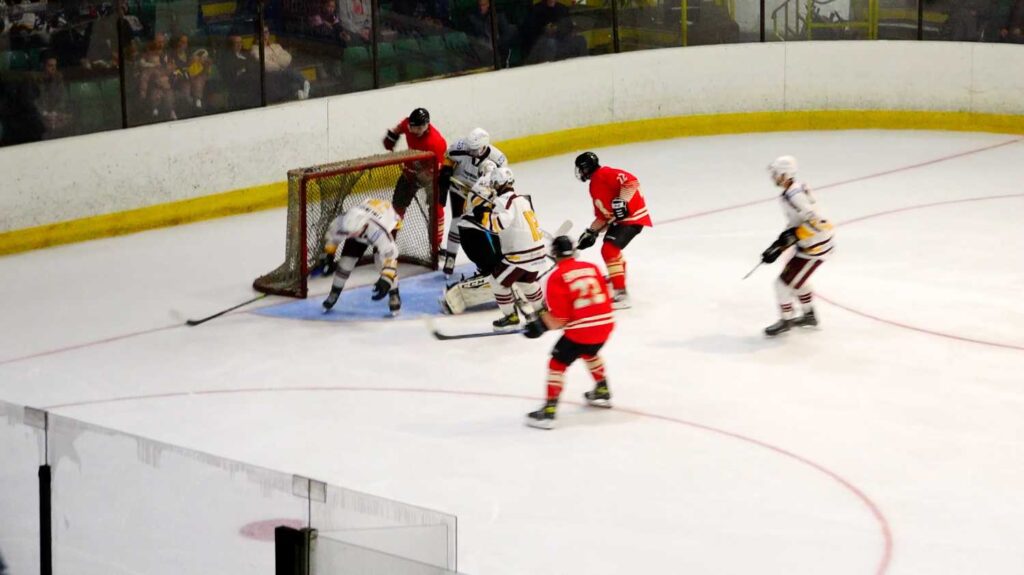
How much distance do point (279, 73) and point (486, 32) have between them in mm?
2105

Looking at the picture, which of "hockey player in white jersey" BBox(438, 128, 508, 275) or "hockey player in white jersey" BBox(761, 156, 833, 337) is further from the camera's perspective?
"hockey player in white jersey" BBox(438, 128, 508, 275)

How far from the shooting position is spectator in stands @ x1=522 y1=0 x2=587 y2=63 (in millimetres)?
14430

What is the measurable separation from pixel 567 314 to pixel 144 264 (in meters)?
4.48

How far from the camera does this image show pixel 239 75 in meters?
12.5

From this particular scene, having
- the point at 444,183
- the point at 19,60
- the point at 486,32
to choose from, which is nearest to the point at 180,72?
the point at 19,60

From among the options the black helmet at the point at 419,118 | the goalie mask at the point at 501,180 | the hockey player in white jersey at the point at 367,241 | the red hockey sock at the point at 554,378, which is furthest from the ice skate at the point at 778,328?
the black helmet at the point at 419,118

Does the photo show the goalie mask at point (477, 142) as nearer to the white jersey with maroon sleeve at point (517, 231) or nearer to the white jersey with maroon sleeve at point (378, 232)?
the white jersey with maroon sleeve at point (378, 232)

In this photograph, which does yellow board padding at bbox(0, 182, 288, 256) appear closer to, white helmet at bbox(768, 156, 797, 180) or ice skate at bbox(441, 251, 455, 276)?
ice skate at bbox(441, 251, 455, 276)

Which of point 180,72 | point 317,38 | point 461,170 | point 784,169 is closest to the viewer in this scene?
point 784,169

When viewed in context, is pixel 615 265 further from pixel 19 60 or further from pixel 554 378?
pixel 19 60

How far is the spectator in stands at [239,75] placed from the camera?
12.4 m

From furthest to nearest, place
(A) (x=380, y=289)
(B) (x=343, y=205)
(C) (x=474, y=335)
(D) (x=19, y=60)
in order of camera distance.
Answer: (D) (x=19, y=60), (B) (x=343, y=205), (A) (x=380, y=289), (C) (x=474, y=335)

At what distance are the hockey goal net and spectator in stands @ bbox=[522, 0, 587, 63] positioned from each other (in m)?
3.84

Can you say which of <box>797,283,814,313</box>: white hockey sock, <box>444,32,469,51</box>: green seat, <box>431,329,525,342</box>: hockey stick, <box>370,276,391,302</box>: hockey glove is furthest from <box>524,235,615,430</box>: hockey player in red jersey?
<box>444,32,469,51</box>: green seat
